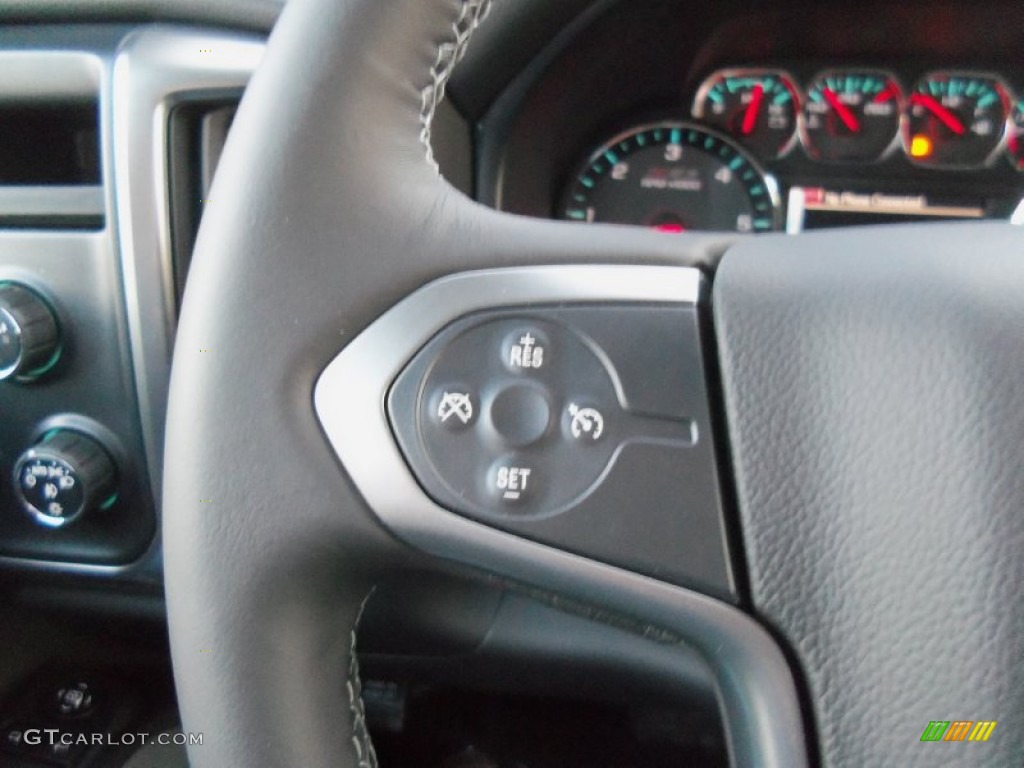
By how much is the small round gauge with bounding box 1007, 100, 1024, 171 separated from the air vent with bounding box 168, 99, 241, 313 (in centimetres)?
91

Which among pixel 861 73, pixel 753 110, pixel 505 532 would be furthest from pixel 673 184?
pixel 505 532

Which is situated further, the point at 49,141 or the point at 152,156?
the point at 49,141

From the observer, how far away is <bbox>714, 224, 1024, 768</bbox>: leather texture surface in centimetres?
44

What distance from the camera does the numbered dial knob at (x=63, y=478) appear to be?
2.60 ft

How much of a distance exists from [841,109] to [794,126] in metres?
0.06

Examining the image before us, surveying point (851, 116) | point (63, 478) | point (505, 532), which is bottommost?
point (63, 478)

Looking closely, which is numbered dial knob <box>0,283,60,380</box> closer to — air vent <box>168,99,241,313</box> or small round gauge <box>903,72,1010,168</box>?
air vent <box>168,99,241,313</box>

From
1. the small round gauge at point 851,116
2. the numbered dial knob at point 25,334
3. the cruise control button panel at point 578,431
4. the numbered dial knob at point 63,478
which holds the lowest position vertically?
the numbered dial knob at point 63,478

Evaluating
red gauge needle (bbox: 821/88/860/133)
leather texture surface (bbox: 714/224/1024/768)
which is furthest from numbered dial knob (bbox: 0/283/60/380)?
red gauge needle (bbox: 821/88/860/133)

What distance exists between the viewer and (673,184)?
53.1 inches

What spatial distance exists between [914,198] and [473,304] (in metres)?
0.95

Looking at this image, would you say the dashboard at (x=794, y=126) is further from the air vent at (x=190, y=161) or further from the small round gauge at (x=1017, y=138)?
the air vent at (x=190, y=161)

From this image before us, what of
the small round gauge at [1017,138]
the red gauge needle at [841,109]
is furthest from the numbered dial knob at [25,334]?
the small round gauge at [1017,138]

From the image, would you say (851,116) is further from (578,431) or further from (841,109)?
(578,431)
